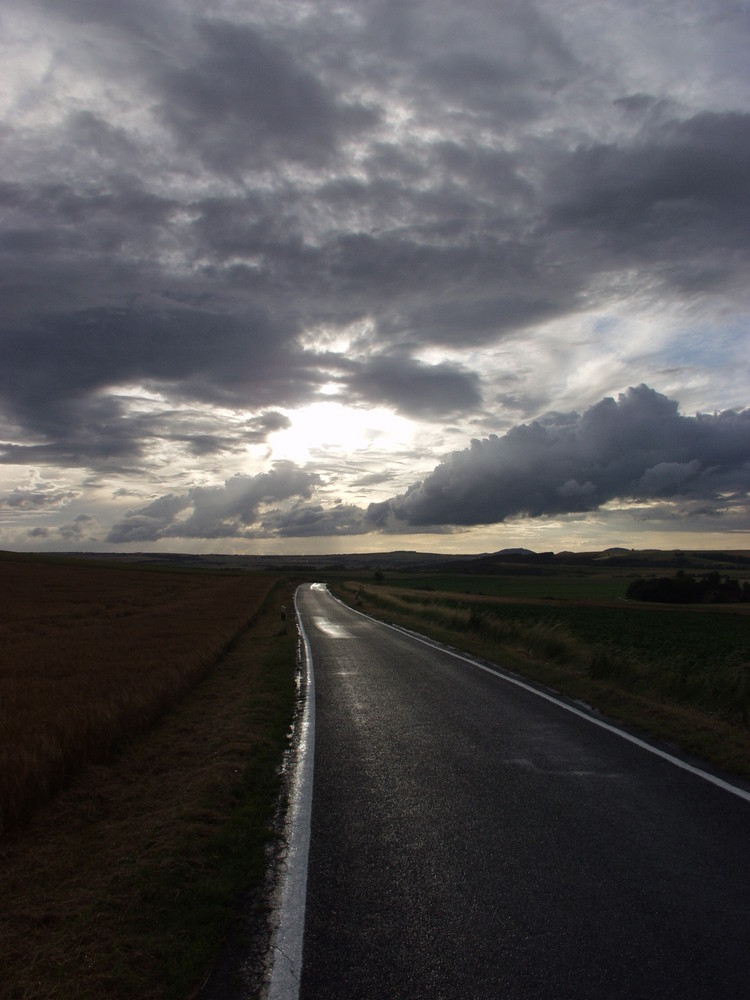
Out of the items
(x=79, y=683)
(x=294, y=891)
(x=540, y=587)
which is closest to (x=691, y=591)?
(x=540, y=587)

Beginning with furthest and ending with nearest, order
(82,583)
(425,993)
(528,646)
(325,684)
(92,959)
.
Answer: (82,583), (528,646), (325,684), (92,959), (425,993)

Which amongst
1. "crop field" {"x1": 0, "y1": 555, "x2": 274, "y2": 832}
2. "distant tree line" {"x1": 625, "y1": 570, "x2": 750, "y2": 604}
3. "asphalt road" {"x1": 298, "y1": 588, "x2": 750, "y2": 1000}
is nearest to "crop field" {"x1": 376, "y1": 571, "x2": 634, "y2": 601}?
"distant tree line" {"x1": 625, "y1": 570, "x2": 750, "y2": 604}

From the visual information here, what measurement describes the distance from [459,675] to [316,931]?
10923mm

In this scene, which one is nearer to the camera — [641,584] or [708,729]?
[708,729]

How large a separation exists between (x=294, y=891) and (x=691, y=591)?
276 feet

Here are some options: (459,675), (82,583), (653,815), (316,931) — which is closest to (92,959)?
(316,931)

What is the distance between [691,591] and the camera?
79.2 m

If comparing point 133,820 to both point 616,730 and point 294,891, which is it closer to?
point 294,891

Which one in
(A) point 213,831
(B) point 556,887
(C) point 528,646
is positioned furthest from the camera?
(C) point 528,646

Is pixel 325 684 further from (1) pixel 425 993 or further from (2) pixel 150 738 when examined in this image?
(1) pixel 425 993

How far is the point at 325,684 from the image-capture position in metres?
13.8

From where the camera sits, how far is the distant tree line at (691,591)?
76812 millimetres

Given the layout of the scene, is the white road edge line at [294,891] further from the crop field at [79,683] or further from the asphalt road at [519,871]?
the crop field at [79,683]

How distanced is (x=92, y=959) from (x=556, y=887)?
2.91m
